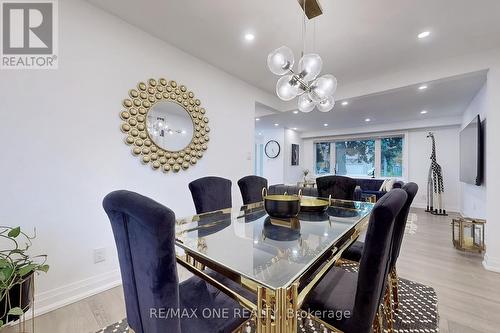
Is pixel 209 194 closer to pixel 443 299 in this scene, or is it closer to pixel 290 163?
pixel 443 299

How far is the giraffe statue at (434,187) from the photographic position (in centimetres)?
545

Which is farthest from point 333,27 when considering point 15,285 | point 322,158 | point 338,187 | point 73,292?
point 322,158

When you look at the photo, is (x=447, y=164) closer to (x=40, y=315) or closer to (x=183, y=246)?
(x=183, y=246)

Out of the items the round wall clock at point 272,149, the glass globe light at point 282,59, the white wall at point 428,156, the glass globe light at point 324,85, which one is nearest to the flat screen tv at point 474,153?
the white wall at point 428,156

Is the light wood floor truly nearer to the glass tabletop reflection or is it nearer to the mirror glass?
the glass tabletop reflection

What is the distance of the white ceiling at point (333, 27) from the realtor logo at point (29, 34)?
456 mm

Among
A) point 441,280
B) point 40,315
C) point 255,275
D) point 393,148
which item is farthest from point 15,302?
point 393,148

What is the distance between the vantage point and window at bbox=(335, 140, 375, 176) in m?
7.14

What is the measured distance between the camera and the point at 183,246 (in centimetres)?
122

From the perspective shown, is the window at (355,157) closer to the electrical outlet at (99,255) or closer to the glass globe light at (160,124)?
the glass globe light at (160,124)

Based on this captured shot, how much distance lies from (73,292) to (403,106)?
19.5 ft

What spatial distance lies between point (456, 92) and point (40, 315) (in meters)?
5.94

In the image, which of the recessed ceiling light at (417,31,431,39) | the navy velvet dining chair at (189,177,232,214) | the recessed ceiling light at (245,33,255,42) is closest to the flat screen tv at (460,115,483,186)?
the recessed ceiling light at (417,31,431,39)

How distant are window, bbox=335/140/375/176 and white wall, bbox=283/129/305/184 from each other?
1335 mm
